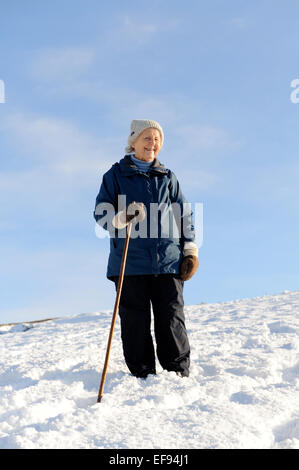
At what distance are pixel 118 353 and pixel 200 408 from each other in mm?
2041

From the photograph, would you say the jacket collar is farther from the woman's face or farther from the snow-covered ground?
the snow-covered ground

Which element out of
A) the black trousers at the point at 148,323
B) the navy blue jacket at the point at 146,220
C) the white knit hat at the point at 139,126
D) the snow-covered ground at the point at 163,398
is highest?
the white knit hat at the point at 139,126

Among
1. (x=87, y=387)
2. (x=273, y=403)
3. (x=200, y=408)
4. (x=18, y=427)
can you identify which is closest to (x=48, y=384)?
(x=87, y=387)

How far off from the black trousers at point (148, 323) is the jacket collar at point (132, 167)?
3.24 ft

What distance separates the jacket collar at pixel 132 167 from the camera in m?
4.44

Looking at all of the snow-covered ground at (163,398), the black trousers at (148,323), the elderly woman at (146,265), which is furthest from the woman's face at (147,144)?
the snow-covered ground at (163,398)

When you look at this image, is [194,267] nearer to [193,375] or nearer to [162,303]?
[162,303]

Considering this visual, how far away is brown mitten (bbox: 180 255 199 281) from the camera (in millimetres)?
4418

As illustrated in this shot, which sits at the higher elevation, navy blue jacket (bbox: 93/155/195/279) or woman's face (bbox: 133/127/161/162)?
woman's face (bbox: 133/127/161/162)

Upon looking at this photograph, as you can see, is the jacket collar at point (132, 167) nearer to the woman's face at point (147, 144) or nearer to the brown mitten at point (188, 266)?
the woman's face at point (147, 144)

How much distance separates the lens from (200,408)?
135 inches

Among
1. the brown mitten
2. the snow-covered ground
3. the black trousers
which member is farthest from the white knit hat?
the snow-covered ground

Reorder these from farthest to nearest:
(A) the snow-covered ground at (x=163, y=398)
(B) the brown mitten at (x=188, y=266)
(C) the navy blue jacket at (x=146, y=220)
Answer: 1. (B) the brown mitten at (x=188, y=266)
2. (C) the navy blue jacket at (x=146, y=220)
3. (A) the snow-covered ground at (x=163, y=398)
